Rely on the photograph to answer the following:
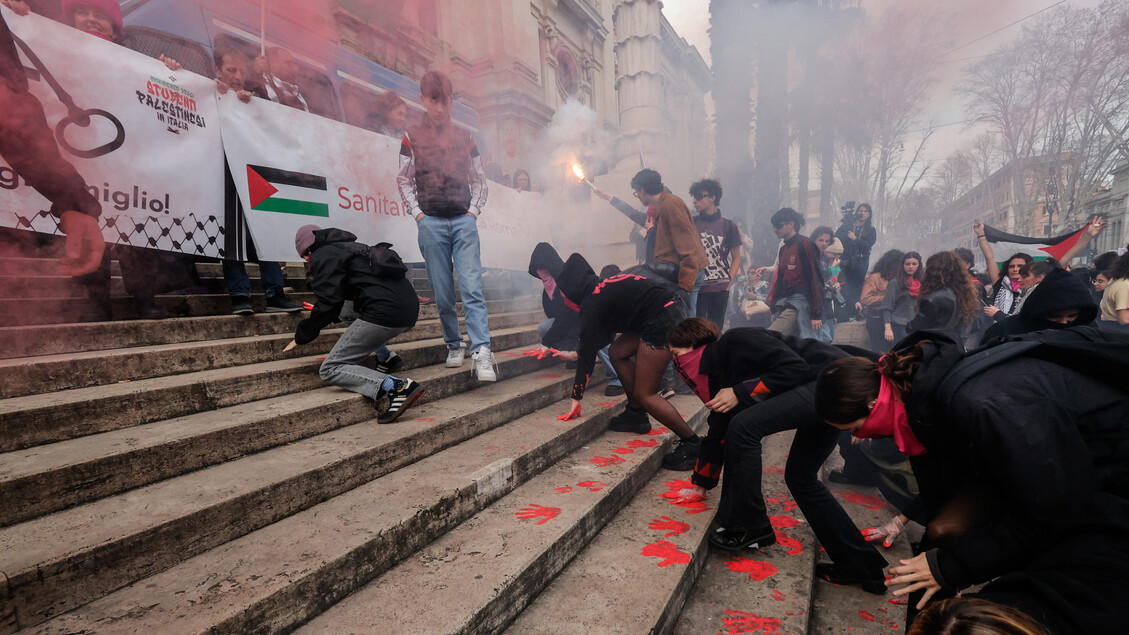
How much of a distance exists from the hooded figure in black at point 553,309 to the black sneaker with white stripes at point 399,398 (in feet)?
6.32

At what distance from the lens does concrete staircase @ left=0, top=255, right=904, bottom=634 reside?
153cm

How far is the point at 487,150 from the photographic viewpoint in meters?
8.40

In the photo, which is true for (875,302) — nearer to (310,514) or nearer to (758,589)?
(758,589)

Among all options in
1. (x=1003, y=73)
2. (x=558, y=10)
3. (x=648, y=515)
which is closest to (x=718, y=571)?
(x=648, y=515)

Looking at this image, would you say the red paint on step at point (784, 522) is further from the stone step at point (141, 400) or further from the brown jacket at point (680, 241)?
the stone step at point (141, 400)

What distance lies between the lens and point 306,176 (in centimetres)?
420

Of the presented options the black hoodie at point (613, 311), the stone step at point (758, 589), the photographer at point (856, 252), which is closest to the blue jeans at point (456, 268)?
the black hoodie at point (613, 311)

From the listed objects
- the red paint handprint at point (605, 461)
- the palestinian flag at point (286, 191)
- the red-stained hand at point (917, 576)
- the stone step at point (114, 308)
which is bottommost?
the red paint handprint at point (605, 461)

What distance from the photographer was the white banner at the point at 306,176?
3807 mm

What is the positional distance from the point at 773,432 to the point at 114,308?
4.35 m

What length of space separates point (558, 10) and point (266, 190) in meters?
13.7

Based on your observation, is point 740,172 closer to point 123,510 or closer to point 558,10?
point 558,10

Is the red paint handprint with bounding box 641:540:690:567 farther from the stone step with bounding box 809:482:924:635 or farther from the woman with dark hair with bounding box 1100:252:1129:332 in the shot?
the woman with dark hair with bounding box 1100:252:1129:332

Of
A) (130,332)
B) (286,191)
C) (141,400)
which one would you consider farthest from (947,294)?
(130,332)
